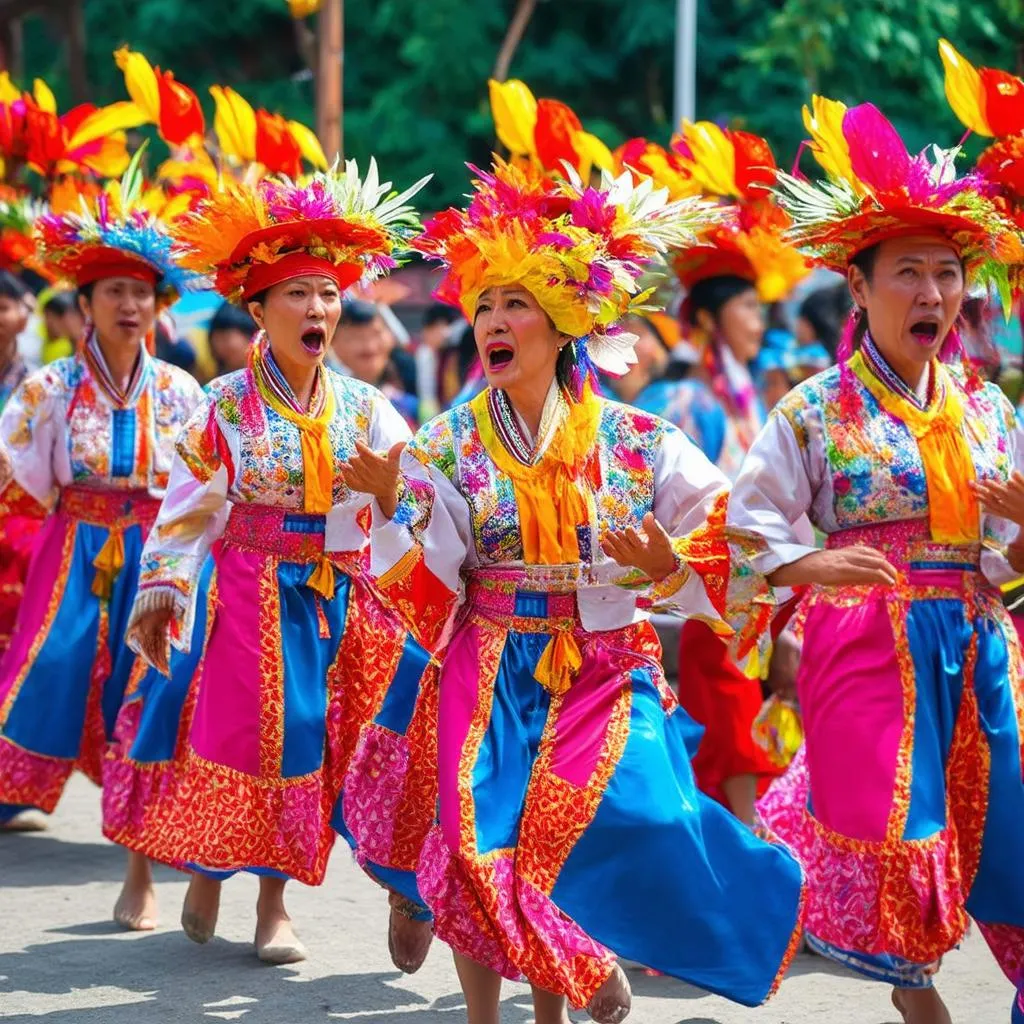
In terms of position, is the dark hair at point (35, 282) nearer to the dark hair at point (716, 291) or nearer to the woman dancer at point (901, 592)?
the dark hair at point (716, 291)

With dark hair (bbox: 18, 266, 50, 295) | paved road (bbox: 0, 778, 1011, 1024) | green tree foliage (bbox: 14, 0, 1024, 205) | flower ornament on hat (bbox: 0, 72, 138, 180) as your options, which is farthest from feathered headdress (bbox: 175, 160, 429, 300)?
green tree foliage (bbox: 14, 0, 1024, 205)

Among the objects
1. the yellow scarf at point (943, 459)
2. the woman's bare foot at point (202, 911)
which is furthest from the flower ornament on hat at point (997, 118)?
the woman's bare foot at point (202, 911)

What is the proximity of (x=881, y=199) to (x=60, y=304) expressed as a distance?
22.1ft

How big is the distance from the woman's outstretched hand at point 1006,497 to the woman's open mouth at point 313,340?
2.00 m

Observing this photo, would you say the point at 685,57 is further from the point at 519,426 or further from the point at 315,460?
the point at 519,426

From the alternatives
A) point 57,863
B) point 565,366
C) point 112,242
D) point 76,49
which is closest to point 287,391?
point 565,366

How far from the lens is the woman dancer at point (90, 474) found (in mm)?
6863

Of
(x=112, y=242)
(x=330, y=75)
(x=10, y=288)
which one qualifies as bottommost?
(x=112, y=242)

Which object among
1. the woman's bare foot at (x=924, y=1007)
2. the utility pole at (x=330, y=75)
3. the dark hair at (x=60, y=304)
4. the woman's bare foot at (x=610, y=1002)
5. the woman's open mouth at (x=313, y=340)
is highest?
the utility pole at (x=330, y=75)

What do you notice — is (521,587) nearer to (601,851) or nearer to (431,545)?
(431,545)

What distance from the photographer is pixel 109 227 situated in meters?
6.81

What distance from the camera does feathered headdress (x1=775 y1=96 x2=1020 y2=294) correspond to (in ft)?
16.0

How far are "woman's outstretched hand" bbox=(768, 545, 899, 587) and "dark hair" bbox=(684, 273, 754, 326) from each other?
10.1ft

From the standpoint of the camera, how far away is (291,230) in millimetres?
5754
